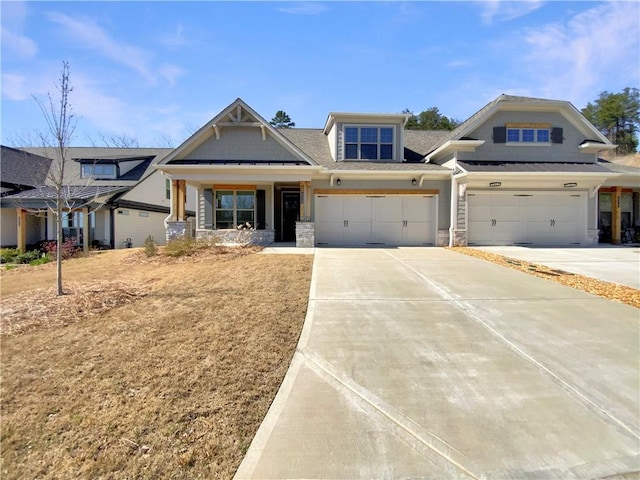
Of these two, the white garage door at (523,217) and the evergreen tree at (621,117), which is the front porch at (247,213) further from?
the evergreen tree at (621,117)

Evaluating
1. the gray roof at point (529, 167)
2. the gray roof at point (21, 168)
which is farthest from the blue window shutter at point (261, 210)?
the gray roof at point (21, 168)

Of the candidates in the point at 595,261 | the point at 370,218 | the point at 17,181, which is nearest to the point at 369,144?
the point at 370,218

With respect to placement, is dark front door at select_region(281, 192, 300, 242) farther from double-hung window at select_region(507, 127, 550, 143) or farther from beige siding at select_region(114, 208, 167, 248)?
double-hung window at select_region(507, 127, 550, 143)

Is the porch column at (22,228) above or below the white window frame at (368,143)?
below

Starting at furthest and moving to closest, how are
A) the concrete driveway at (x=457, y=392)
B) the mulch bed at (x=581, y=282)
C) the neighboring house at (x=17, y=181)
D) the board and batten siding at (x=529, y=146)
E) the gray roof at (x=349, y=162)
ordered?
the neighboring house at (x=17, y=181) < the board and batten siding at (x=529, y=146) < the gray roof at (x=349, y=162) < the mulch bed at (x=581, y=282) < the concrete driveway at (x=457, y=392)

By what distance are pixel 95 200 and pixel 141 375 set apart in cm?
1738

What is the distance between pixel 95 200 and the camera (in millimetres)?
17750

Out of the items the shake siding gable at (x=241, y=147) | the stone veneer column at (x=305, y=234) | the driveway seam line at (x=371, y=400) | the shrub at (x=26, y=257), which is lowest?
the driveway seam line at (x=371, y=400)

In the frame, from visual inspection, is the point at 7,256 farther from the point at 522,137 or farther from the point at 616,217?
the point at 616,217

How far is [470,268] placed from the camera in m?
9.40

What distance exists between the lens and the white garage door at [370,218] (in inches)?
588

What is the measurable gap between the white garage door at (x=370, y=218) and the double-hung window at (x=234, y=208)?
3.27 metres

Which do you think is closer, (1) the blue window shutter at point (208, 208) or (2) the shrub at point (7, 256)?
(2) the shrub at point (7, 256)

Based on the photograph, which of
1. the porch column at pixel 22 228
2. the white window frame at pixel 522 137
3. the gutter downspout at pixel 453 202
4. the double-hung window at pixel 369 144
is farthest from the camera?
the porch column at pixel 22 228
